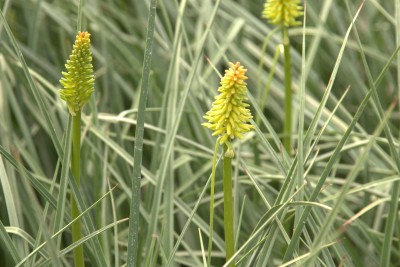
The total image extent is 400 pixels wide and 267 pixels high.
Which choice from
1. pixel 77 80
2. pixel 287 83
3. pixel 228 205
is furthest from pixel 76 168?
pixel 287 83

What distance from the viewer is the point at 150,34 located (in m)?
1.38

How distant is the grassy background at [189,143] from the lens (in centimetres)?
157

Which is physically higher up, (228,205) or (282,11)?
(282,11)

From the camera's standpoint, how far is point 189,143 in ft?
7.40

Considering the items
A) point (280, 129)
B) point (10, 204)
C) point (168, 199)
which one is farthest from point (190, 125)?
point (10, 204)

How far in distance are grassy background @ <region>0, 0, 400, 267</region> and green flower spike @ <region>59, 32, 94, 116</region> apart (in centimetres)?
9

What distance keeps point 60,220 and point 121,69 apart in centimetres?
158

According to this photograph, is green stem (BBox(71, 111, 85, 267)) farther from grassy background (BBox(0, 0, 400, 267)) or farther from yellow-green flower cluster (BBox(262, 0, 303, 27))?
yellow-green flower cluster (BBox(262, 0, 303, 27))

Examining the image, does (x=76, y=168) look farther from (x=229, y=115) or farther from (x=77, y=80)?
(x=229, y=115)

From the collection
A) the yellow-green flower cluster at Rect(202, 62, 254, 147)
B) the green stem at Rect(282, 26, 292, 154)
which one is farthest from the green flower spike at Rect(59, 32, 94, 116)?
the green stem at Rect(282, 26, 292, 154)

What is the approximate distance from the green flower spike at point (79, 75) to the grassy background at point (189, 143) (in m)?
0.09

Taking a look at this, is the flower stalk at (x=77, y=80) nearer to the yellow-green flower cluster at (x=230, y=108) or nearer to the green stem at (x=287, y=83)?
the yellow-green flower cluster at (x=230, y=108)

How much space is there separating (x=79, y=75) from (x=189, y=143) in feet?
2.98

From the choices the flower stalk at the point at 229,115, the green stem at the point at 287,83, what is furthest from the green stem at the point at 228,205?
the green stem at the point at 287,83
